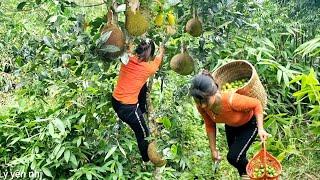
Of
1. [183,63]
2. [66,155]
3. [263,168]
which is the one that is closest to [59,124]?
[66,155]

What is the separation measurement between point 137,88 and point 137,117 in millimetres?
190

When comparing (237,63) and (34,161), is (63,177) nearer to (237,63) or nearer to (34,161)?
(34,161)

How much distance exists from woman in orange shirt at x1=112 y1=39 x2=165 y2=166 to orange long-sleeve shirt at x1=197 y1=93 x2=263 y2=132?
1.44 ft

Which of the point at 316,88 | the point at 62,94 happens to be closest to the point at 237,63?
the point at 316,88

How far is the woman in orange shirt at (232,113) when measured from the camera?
284 centimetres

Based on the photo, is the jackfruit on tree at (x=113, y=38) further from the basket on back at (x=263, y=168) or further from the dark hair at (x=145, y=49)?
the basket on back at (x=263, y=168)

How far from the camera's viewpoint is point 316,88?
3785 millimetres

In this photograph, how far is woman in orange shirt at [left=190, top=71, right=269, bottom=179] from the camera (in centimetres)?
284

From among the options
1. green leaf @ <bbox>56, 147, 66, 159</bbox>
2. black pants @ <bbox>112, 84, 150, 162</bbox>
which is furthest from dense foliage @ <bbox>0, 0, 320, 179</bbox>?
black pants @ <bbox>112, 84, 150, 162</bbox>

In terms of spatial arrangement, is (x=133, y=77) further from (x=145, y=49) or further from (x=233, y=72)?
(x=233, y=72)

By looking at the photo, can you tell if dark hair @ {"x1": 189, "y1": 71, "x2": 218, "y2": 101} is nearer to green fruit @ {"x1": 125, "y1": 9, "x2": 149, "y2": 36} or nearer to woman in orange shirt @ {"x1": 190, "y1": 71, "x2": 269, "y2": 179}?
woman in orange shirt @ {"x1": 190, "y1": 71, "x2": 269, "y2": 179}

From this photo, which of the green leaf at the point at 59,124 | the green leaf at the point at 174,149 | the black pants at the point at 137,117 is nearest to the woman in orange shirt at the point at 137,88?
the black pants at the point at 137,117

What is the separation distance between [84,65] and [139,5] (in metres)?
0.54

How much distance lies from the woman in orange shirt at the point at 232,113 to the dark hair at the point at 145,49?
16.3 inches
